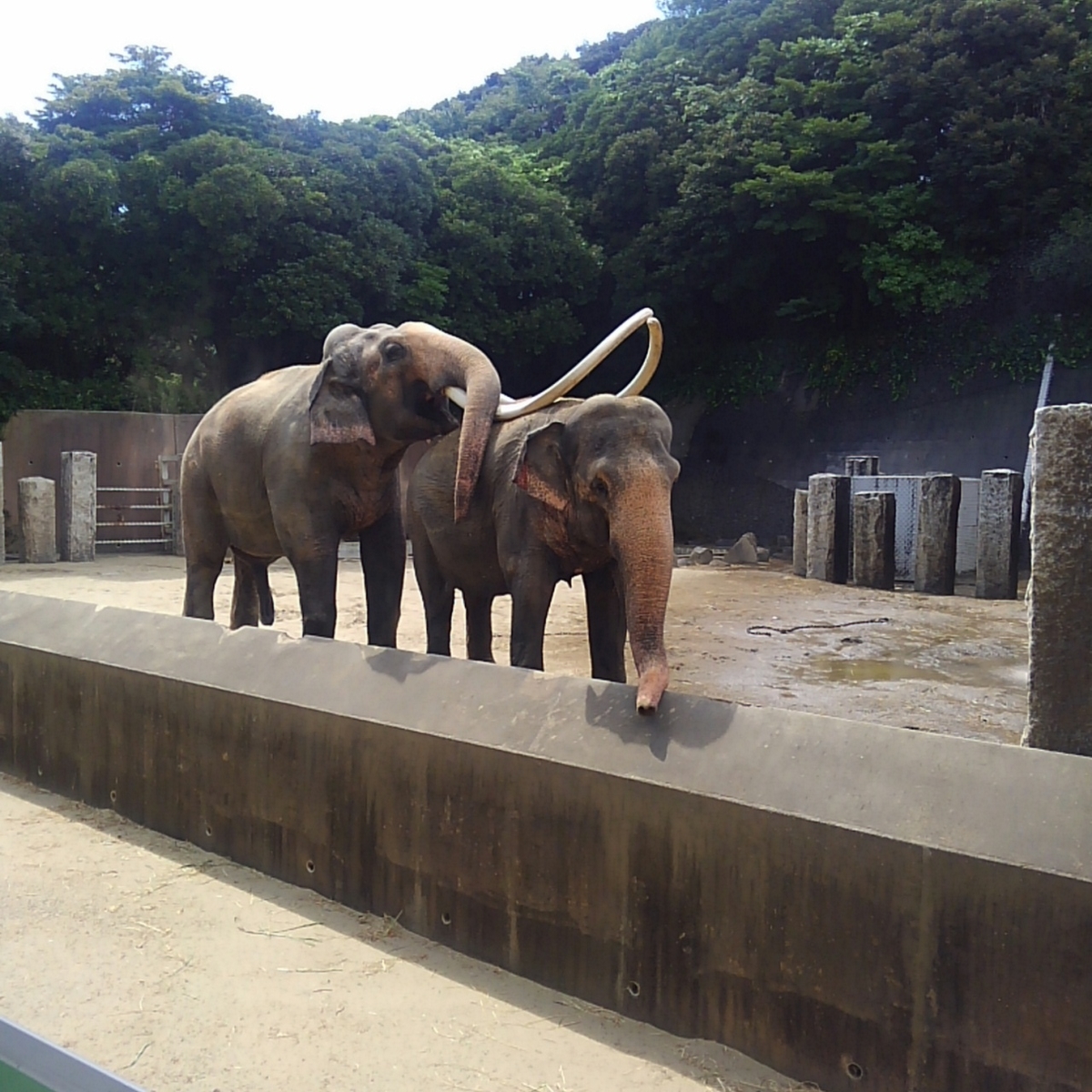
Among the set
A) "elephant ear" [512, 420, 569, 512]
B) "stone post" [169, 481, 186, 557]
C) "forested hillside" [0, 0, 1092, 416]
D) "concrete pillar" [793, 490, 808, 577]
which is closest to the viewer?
"elephant ear" [512, 420, 569, 512]

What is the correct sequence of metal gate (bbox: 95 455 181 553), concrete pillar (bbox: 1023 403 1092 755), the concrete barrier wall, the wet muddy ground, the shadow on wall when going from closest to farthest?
the concrete barrier wall < concrete pillar (bbox: 1023 403 1092 755) < the wet muddy ground < metal gate (bbox: 95 455 181 553) < the shadow on wall

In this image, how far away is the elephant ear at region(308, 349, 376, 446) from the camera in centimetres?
426

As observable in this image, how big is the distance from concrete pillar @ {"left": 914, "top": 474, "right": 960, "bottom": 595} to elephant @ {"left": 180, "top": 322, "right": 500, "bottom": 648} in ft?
30.1

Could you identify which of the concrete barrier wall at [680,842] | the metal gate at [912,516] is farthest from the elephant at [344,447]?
the metal gate at [912,516]

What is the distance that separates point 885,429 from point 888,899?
21844 mm

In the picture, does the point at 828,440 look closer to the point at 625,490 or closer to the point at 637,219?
the point at 637,219

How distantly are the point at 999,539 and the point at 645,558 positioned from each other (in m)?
10.1

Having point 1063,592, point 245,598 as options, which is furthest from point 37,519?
point 1063,592

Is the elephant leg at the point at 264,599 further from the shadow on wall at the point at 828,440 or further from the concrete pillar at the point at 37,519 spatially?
the shadow on wall at the point at 828,440

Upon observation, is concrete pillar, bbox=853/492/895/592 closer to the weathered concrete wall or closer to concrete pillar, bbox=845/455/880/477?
concrete pillar, bbox=845/455/880/477

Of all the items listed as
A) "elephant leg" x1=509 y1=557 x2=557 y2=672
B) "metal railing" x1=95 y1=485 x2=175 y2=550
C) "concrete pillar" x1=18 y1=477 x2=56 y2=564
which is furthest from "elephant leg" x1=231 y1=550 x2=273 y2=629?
"metal railing" x1=95 y1=485 x2=175 y2=550

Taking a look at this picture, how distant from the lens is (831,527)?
1353cm

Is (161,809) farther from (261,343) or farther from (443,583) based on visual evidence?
(261,343)

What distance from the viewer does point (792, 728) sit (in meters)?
2.50
